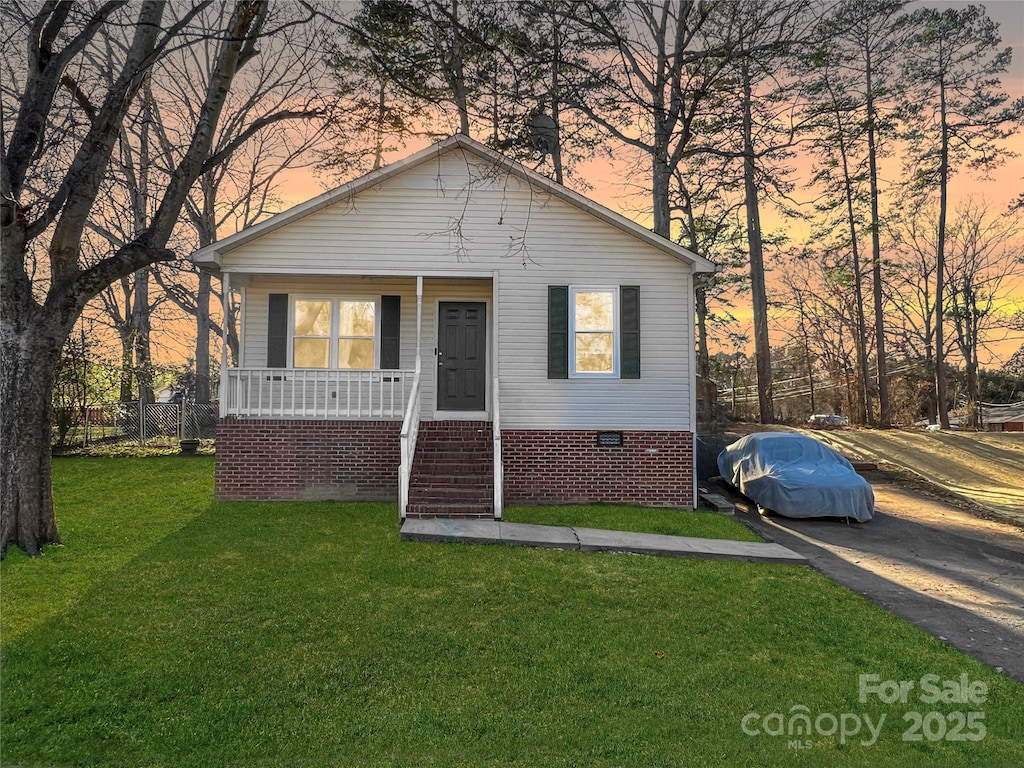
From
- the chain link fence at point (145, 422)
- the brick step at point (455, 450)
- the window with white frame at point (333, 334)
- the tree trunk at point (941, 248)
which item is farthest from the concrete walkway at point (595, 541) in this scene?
the tree trunk at point (941, 248)

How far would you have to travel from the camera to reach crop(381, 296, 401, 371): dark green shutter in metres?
11.3

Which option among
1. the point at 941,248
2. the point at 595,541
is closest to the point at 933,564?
the point at 595,541

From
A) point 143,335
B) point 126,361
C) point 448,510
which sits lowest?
point 448,510

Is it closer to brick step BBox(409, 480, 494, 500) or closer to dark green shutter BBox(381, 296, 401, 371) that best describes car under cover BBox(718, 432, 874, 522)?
brick step BBox(409, 480, 494, 500)

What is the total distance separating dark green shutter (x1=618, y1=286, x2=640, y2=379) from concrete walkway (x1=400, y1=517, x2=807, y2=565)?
327 centimetres

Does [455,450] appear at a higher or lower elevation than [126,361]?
lower

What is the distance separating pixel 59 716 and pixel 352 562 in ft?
11.0

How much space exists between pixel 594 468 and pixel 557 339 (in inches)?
94.1

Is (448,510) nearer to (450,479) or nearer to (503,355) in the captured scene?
(450,479)

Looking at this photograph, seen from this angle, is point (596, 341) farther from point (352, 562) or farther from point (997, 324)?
point (997, 324)

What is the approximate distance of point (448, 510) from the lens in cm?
906

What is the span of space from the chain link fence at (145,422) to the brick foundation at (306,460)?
29.6ft

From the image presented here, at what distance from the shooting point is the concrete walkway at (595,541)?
7.70 meters

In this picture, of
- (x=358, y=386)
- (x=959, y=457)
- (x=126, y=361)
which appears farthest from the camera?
(x=126, y=361)
